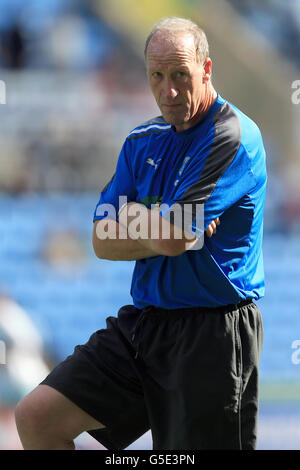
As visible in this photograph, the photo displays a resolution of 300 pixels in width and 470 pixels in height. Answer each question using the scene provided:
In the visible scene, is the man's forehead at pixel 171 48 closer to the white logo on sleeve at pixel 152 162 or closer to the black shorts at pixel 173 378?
the white logo on sleeve at pixel 152 162

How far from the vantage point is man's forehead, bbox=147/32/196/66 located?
2.04 m

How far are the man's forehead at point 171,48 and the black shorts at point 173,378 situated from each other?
2.37ft

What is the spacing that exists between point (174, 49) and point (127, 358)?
0.92m

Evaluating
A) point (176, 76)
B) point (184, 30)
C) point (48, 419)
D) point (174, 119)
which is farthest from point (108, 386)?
point (184, 30)

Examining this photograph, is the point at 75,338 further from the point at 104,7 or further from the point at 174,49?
the point at 174,49

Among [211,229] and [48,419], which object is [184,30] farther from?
[48,419]

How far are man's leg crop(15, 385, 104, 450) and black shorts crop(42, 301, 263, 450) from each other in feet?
0.09

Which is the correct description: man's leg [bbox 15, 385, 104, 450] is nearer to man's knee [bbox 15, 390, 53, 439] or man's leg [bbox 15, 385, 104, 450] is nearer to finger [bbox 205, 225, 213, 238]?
man's knee [bbox 15, 390, 53, 439]

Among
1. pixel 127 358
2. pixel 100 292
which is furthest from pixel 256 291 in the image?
pixel 100 292

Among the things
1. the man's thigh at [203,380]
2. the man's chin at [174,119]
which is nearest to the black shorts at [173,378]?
the man's thigh at [203,380]

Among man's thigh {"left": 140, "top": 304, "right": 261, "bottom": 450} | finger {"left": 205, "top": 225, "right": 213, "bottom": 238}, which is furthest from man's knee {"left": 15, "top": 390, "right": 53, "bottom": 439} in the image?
finger {"left": 205, "top": 225, "right": 213, "bottom": 238}

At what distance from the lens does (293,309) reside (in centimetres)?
648

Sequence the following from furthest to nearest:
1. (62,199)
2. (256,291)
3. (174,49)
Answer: (62,199), (256,291), (174,49)

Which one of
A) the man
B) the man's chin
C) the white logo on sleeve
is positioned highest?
the man's chin
